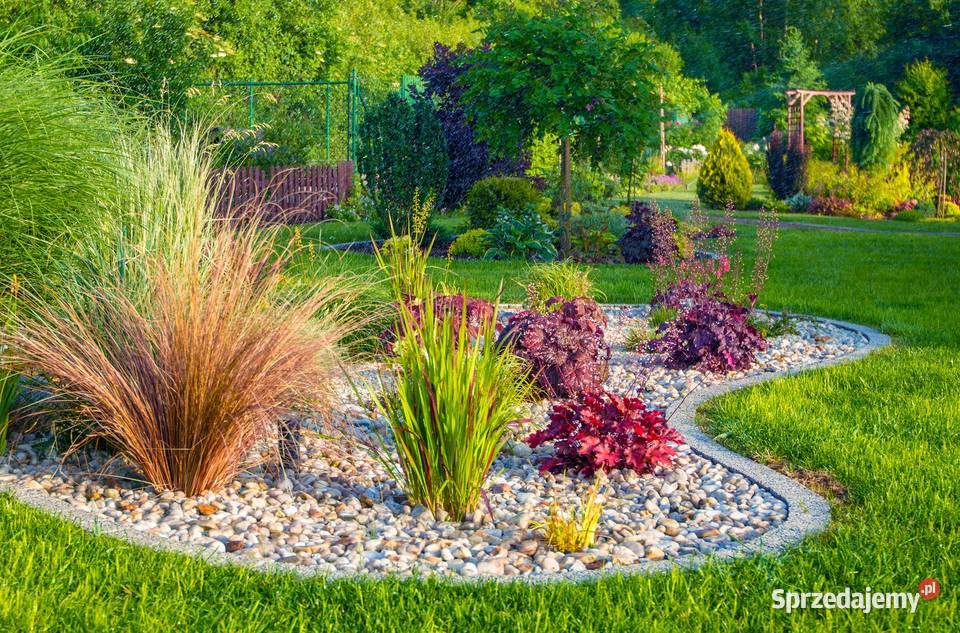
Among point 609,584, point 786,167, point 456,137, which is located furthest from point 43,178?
point 786,167

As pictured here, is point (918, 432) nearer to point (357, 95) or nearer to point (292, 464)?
point (292, 464)

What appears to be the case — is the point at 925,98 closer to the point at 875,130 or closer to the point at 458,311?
the point at 875,130

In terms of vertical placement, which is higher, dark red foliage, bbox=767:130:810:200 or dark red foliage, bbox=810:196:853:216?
dark red foliage, bbox=767:130:810:200

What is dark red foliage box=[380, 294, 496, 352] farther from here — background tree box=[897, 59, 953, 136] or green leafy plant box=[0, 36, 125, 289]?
background tree box=[897, 59, 953, 136]

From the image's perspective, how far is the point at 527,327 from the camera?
545cm

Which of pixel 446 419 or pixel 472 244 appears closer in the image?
pixel 446 419

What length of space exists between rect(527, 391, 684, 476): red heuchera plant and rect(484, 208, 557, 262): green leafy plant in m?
6.35

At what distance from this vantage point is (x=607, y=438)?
4.14m

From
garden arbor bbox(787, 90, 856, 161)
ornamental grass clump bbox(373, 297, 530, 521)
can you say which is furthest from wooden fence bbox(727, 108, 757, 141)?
ornamental grass clump bbox(373, 297, 530, 521)

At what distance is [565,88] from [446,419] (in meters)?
7.08

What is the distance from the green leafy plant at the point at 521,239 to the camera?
10734 millimetres

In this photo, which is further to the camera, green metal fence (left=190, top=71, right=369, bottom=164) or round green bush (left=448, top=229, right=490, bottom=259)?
green metal fence (left=190, top=71, right=369, bottom=164)

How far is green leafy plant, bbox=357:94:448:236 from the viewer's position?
1169cm

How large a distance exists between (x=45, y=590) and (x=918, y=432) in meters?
3.66
